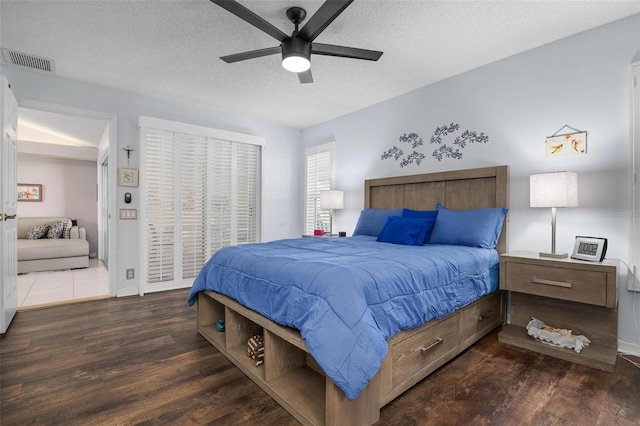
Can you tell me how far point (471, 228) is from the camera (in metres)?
2.79

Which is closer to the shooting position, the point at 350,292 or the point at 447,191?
the point at 350,292

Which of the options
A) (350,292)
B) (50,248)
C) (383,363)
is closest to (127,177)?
(50,248)

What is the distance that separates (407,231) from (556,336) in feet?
4.59

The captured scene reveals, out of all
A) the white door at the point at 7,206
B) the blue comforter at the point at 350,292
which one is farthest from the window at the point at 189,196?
the blue comforter at the point at 350,292

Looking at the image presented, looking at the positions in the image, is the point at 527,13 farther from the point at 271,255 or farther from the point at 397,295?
the point at 271,255

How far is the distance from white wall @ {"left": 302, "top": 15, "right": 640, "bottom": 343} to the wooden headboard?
0.12m

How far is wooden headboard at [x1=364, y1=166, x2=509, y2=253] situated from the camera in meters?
2.96

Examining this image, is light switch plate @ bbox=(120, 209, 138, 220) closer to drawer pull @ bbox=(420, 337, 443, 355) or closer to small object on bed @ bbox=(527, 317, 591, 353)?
drawer pull @ bbox=(420, 337, 443, 355)

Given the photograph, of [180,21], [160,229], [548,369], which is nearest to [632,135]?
[548,369]

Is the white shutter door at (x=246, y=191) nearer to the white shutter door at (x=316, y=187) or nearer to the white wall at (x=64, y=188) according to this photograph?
the white shutter door at (x=316, y=187)

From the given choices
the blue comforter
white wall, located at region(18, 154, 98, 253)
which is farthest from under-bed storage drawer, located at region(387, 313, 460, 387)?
white wall, located at region(18, 154, 98, 253)

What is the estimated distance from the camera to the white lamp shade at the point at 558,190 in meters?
2.33

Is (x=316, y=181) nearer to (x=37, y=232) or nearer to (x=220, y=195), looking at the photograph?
(x=220, y=195)

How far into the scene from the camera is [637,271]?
7.41 feet
